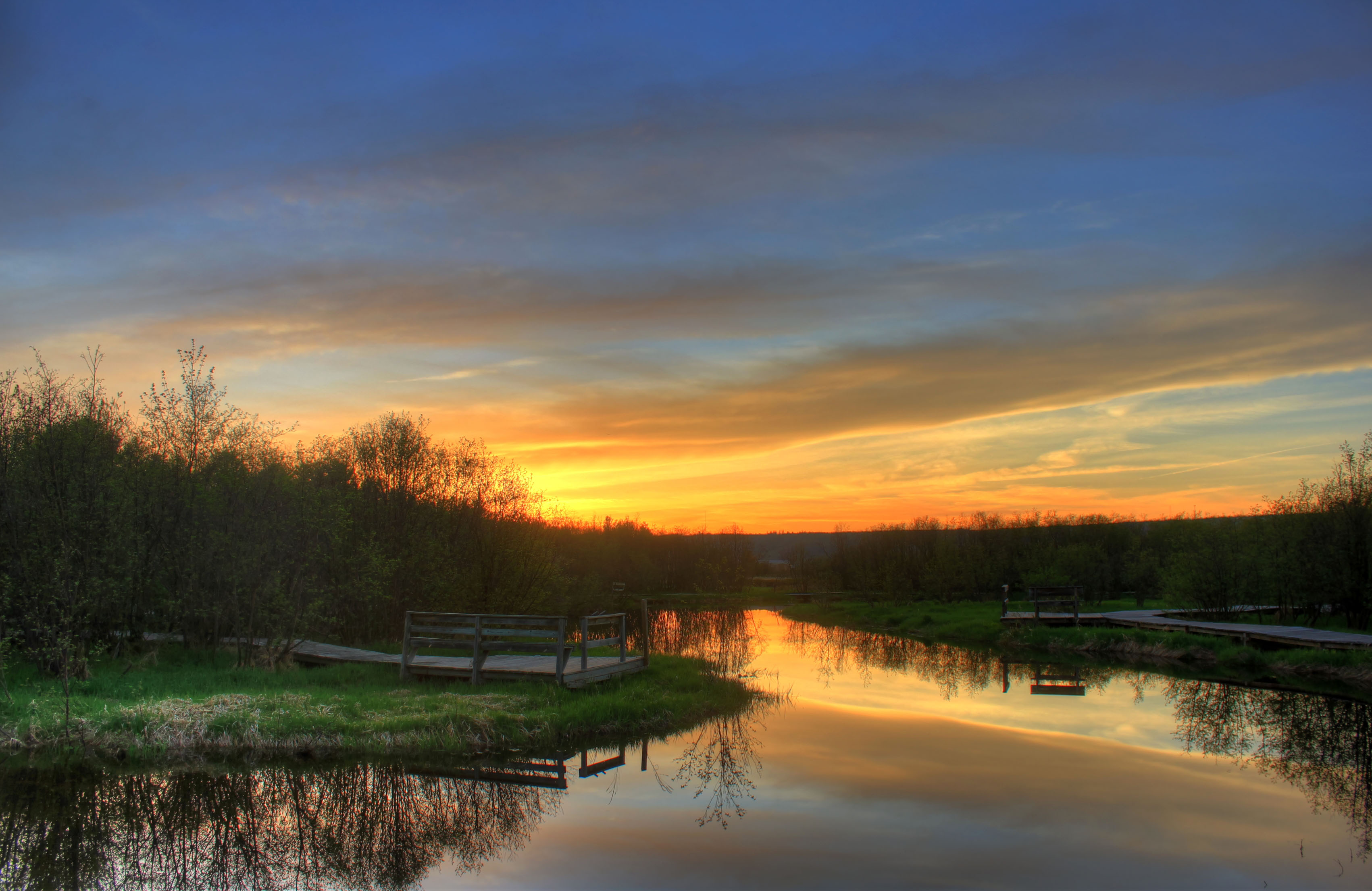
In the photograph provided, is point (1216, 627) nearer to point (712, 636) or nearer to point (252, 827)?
point (712, 636)

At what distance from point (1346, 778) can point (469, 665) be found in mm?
15501

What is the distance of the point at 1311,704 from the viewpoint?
18.2 meters

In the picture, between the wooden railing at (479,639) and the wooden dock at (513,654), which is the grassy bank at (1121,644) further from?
the wooden railing at (479,639)

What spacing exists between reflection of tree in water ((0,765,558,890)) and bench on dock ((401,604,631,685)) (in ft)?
14.1

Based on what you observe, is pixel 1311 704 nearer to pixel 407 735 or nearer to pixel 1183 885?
pixel 1183 885

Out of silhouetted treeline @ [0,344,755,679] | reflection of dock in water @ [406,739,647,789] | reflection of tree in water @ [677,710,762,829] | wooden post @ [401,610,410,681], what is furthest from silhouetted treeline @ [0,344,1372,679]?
reflection of tree in water @ [677,710,762,829]

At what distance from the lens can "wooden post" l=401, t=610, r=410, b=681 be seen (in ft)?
56.6

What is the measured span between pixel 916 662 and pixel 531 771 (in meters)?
17.4

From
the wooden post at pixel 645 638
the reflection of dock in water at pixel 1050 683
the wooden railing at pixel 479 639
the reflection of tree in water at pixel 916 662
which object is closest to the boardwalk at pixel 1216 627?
the reflection of tree in water at pixel 916 662

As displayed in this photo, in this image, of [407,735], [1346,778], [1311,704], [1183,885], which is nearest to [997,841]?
[1183,885]

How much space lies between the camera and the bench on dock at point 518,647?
53.8 ft

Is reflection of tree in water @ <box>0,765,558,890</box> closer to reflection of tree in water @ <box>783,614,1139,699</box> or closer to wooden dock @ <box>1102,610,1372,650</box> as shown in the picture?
reflection of tree in water @ <box>783,614,1139,699</box>

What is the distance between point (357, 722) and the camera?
44.9 ft

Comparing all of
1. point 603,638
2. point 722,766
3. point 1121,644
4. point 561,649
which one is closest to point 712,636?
point 1121,644
